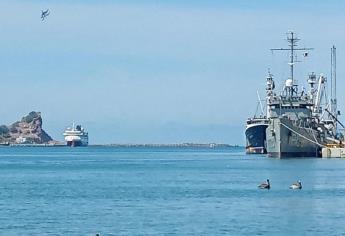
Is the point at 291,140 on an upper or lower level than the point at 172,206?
upper

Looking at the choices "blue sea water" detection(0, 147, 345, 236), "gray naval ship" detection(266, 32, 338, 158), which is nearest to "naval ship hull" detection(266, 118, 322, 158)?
"gray naval ship" detection(266, 32, 338, 158)

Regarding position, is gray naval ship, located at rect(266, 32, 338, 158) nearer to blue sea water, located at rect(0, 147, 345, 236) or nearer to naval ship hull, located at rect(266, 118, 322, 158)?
naval ship hull, located at rect(266, 118, 322, 158)

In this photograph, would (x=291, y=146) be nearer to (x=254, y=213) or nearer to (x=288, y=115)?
(x=288, y=115)

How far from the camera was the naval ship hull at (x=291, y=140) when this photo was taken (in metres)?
164

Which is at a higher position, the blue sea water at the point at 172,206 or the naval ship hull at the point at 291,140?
the naval ship hull at the point at 291,140

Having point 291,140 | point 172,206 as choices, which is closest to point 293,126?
point 291,140

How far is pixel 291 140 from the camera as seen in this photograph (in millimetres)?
166875

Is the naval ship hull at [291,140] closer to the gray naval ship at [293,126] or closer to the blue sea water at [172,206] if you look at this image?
the gray naval ship at [293,126]

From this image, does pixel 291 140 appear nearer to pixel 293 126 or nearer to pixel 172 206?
pixel 293 126

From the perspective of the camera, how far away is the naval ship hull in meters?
164

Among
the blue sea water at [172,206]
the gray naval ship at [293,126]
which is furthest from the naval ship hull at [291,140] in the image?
the blue sea water at [172,206]

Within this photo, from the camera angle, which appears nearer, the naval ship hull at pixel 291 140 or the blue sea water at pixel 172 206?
the blue sea water at pixel 172 206

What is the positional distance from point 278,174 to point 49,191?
36962mm

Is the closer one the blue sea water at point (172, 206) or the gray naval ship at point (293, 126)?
the blue sea water at point (172, 206)
